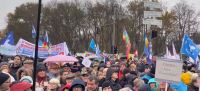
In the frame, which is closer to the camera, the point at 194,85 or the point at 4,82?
the point at 4,82

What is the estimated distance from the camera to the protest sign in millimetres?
4977

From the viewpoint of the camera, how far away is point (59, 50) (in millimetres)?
10781

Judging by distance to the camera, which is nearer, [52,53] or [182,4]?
[52,53]

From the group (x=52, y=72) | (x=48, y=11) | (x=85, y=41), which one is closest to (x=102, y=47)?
(x=85, y=41)

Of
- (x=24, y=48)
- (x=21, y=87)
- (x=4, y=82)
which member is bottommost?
(x=21, y=87)

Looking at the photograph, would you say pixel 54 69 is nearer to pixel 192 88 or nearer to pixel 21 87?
pixel 21 87

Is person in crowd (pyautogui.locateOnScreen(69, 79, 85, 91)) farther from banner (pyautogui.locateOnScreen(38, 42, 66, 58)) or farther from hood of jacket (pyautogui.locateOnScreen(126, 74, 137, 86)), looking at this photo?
banner (pyautogui.locateOnScreen(38, 42, 66, 58))

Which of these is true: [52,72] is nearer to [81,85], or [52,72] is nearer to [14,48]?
[81,85]

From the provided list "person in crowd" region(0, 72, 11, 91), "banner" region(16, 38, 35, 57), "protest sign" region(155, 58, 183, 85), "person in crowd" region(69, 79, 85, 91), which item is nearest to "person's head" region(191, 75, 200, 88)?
Answer: "protest sign" region(155, 58, 183, 85)

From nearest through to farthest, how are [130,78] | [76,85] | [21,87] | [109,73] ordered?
[21,87]
[76,85]
[130,78]
[109,73]

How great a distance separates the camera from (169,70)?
16.4 ft

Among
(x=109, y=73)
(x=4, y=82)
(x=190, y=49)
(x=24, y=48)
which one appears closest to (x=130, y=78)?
(x=109, y=73)

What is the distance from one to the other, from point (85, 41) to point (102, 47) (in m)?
3.23

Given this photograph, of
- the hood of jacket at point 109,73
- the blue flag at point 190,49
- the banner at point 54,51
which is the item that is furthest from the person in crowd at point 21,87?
the blue flag at point 190,49
